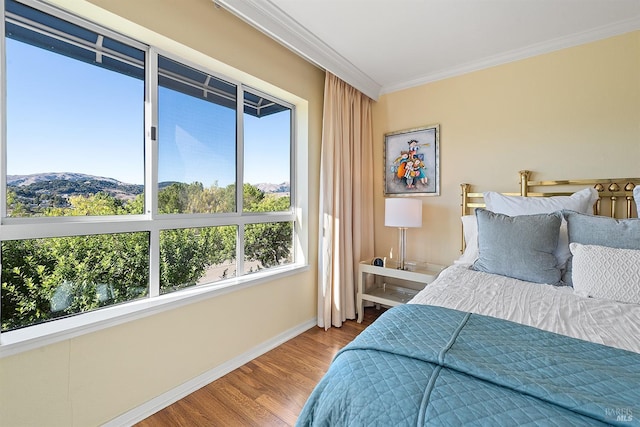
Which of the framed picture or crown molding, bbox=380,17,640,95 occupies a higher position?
crown molding, bbox=380,17,640,95

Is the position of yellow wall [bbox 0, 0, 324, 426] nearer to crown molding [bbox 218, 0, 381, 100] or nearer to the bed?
crown molding [bbox 218, 0, 381, 100]

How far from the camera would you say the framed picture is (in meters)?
2.80

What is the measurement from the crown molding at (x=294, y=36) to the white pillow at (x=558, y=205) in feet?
5.67

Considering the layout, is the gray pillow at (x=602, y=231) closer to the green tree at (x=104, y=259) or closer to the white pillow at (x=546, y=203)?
the white pillow at (x=546, y=203)

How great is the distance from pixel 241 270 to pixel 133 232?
0.85 m

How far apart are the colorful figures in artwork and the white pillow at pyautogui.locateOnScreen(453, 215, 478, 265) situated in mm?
684

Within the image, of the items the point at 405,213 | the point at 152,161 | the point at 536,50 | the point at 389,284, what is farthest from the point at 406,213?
the point at 152,161

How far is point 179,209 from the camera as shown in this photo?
1.88m

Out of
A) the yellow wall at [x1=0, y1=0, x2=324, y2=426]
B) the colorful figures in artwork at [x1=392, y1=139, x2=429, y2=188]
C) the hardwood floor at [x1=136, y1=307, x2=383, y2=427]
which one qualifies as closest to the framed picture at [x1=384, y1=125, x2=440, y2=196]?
the colorful figures in artwork at [x1=392, y1=139, x2=429, y2=188]

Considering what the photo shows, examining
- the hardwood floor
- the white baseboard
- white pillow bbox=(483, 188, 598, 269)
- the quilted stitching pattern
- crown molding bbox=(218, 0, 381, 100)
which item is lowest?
the hardwood floor

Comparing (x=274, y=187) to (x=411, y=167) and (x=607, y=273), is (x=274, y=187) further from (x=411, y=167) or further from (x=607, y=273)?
(x=607, y=273)

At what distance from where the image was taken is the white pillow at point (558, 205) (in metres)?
1.77

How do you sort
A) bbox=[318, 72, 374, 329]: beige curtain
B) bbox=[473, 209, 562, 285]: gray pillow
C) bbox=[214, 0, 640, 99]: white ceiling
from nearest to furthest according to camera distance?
bbox=[473, 209, 562, 285]: gray pillow, bbox=[214, 0, 640, 99]: white ceiling, bbox=[318, 72, 374, 329]: beige curtain

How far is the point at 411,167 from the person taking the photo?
2.94 m
